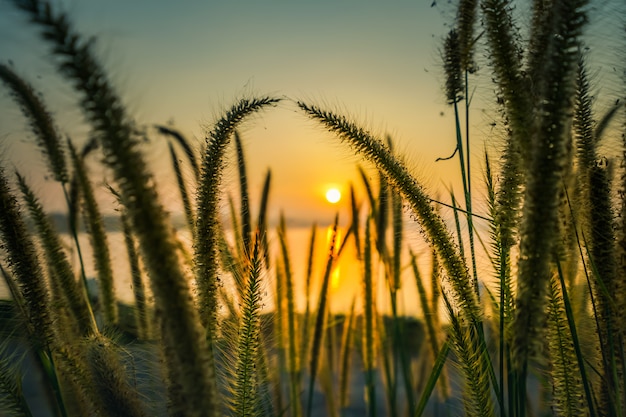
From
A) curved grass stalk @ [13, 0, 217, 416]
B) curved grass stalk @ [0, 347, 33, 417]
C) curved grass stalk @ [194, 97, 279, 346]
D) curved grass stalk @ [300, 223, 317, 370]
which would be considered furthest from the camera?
curved grass stalk @ [300, 223, 317, 370]

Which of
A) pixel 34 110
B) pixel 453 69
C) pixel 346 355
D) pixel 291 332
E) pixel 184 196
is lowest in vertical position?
pixel 346 355

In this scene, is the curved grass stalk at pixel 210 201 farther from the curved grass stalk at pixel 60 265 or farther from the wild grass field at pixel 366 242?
the curved grass stalk at pixel 60 265

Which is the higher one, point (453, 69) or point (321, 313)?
point (453, 69)

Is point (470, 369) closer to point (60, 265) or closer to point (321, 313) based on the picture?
point (321, 313)

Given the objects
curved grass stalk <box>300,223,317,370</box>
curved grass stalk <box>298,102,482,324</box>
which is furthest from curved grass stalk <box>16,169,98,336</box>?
curved grass stalk <box>300,223,317,370</box>

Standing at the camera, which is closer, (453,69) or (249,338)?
(249,338)

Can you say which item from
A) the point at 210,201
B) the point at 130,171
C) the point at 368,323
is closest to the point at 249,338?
the point at 210,201

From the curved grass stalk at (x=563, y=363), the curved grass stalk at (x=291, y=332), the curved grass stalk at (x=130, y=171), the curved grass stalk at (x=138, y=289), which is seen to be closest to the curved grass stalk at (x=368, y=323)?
the curved grass stalk at (x=291, y=332)

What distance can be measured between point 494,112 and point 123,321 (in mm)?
1913

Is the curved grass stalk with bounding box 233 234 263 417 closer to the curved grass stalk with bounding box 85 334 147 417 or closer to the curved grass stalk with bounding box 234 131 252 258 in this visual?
the curved grass stalk with bounding box 85 334 147 417

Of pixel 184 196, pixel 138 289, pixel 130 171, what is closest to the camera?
pixel 130 171

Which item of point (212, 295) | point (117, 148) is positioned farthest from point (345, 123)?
point (117, 148)

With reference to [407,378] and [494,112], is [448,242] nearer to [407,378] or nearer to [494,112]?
[494,112]

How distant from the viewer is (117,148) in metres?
0.87
